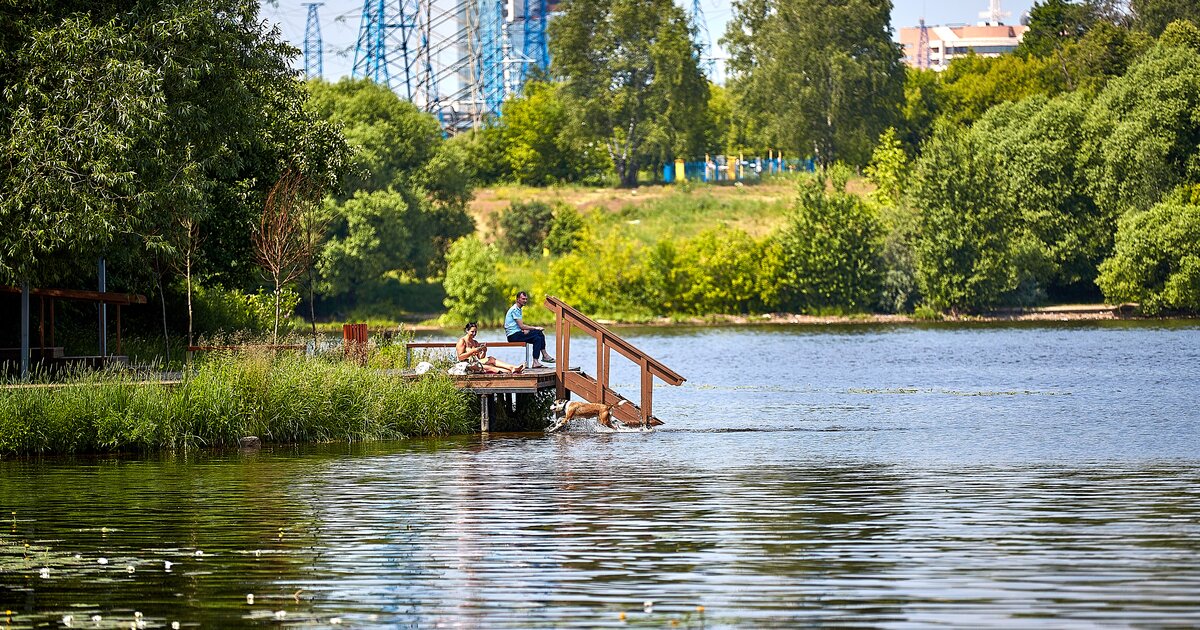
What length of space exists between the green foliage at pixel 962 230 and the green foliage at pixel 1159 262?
6365mm

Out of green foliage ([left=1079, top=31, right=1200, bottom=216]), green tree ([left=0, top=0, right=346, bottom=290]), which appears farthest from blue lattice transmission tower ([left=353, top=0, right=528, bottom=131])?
green tree ([left=0, top=0, right=346, bottom=290])

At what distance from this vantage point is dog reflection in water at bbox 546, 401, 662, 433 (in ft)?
102

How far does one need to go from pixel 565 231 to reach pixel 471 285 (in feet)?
48.4

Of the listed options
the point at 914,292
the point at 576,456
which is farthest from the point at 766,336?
the point at 576,456

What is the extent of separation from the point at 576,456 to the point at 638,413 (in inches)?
230

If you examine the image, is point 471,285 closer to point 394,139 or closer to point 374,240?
point 374,240

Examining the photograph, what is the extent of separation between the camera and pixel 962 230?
89.8 m

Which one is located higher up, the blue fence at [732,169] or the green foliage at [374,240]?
the blue fence at [732,169]

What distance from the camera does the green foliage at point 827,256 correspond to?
9412 cm

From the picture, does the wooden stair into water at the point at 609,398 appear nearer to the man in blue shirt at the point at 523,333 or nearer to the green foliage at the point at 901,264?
the man in blue shirt at the point at 523,333

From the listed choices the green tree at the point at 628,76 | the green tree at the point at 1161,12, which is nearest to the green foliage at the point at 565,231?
the green tree at the point at 628,76

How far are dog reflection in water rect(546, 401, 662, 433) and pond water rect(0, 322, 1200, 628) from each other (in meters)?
0.80

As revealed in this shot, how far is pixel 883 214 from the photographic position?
96.1m

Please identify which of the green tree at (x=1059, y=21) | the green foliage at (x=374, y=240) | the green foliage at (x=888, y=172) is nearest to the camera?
the green foliage at (x=374, y=240)
